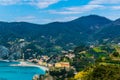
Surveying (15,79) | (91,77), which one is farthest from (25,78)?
(91,77)

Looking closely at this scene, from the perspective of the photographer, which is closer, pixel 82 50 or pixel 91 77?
pixel 91 77

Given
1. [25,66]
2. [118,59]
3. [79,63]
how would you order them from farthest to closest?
[25,66], [79,63], [118,59]

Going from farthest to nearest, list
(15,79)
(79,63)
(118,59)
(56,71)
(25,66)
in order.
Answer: (25,66) < (15,79) < (79,63) < (56,71) < (118,59)

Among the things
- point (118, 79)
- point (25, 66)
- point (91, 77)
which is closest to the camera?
point (118, 79)

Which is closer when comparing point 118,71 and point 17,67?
point 118,71

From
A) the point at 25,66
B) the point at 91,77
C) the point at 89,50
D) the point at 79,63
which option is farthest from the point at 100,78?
the point at 25,66

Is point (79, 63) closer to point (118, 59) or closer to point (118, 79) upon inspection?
point (118, 59)

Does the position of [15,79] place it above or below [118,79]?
below

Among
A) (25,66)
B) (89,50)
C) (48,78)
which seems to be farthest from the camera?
(25,66)

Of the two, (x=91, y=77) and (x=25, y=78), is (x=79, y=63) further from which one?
(x=91, y=77)
